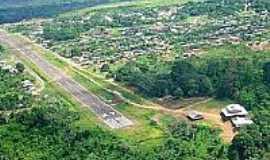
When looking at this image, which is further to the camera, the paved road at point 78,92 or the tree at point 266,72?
the tree at point 266,72

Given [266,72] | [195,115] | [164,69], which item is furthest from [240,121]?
[164,69]

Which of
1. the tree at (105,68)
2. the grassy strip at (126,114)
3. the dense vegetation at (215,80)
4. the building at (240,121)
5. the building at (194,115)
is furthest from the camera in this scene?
the tree at (105,68)

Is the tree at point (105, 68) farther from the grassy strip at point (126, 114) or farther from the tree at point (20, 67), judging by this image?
the tree at point (20, 67)

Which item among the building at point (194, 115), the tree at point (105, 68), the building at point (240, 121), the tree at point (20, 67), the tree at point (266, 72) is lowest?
the tree at point (20, 67)

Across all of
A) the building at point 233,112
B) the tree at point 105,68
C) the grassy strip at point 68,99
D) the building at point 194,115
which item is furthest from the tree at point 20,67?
the building at point 233,112

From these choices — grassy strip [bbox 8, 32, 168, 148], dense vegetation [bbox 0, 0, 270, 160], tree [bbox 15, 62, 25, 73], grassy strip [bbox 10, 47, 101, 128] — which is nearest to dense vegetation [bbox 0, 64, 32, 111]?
dense vegetation [bbox 0, 0, 270, 160]

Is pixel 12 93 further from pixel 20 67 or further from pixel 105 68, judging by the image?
pixel 105 68
